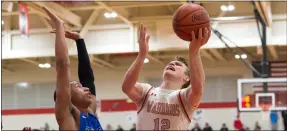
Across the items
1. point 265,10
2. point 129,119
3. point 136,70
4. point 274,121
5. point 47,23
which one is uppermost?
point 47,23

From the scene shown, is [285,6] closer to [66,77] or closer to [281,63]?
[281,63]

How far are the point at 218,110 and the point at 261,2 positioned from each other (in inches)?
305

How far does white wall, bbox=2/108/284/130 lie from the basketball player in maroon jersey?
595 inches

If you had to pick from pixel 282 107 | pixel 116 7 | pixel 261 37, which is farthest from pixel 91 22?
pixel 282 107

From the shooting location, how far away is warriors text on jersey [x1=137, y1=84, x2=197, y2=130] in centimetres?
378

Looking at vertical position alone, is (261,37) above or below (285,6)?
below

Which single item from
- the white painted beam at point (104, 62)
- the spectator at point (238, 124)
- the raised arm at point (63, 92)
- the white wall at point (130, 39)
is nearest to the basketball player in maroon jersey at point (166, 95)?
the raised arm at point (63, 92)

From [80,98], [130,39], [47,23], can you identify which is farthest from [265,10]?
[80,98]

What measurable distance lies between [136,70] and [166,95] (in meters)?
0.34

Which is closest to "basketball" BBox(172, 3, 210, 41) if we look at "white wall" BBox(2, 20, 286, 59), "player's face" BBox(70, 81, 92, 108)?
"player's face" BBox(70, 81, 92, 108)

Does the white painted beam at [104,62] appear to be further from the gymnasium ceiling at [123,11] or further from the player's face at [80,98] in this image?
the player's face at [80,98]

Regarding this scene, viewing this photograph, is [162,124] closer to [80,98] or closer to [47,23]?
[80,98]

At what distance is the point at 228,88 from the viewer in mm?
19016

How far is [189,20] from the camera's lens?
3.96 m
